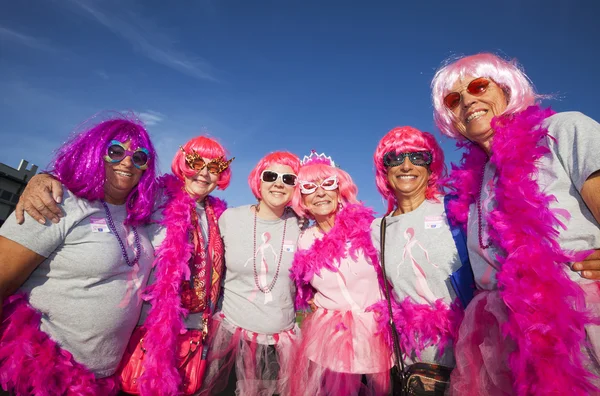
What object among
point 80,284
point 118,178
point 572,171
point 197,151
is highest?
point 197,151

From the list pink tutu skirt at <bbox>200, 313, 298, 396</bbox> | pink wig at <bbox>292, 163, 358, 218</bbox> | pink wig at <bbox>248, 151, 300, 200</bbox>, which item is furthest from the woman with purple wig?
pink wig at <bbox>292, 163, 358, 218</bbox>

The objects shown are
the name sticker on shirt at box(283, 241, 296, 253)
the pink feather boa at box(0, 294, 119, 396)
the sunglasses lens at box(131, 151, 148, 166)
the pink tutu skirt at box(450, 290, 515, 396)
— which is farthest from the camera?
the name sticker on shirt at box(283, 241, 296, 253)

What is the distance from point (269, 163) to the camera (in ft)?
10.7

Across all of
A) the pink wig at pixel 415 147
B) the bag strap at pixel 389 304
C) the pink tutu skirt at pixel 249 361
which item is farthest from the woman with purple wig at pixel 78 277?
the pink wig at pixel 415 147

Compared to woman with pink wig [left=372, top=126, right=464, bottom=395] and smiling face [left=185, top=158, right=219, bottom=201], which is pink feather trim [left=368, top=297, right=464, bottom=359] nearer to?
woman with pink wig [left=372, top=126, right=464, bottom=395]

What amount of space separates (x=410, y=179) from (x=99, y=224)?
2346 millimetres

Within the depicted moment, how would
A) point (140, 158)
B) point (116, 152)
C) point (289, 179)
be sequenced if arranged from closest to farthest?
point (116, 152)
point (140, 158)
point (289, 179)

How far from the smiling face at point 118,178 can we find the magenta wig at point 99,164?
7 centimetres

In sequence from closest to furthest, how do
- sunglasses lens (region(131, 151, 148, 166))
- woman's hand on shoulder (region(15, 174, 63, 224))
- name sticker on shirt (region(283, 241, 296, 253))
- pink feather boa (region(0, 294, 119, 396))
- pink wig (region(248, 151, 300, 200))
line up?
pink feather boa (region(0, 294, 119, 396)) < woman's hand on shoulder (region(15, 174, 63, 224)) < sunglasses lens (region(131, 151, 148, 166)) < name sticker on shirt (region(283, 241, 296, 253)) < pink wig (region(248, 151, 300, 200))

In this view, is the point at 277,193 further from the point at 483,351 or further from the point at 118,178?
the point at 483,351

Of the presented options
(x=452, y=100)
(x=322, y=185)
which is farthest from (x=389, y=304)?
(x=452, y=100)

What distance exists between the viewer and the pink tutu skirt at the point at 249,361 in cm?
241

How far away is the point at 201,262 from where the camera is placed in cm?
267

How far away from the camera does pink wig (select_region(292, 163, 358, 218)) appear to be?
3072 millimetres
